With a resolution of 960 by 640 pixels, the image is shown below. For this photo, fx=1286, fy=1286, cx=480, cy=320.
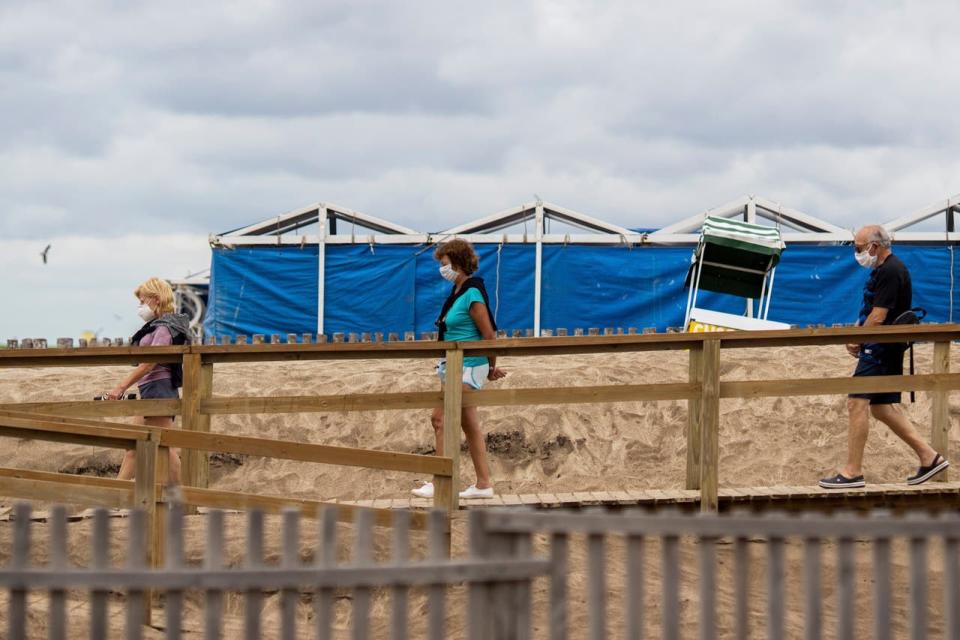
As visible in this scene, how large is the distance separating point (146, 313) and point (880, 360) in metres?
4.83

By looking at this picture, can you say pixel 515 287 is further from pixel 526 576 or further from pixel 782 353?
pixel 526 576

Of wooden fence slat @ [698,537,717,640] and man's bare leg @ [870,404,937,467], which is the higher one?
man's bare leg @ [870,404,937,467]

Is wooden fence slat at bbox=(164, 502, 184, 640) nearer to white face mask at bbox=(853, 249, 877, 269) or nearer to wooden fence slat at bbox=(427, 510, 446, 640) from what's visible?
wooden fence slat at bbox=(427, 510, 446, 640)

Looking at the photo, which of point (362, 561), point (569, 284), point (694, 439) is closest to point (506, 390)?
point (694, 439)

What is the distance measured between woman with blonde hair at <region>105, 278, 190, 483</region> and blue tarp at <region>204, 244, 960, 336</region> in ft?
32.3

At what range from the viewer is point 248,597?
352 centimetres

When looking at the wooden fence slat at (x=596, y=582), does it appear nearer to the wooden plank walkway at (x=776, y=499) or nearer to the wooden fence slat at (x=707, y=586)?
the wooden fence slat at (x=707, y=586)

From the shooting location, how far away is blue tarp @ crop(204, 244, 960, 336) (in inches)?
719

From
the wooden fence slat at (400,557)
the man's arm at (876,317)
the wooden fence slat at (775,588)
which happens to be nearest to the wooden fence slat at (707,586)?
the wooden fence slat at (775,588)

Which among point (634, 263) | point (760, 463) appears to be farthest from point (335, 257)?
point (760, 463)

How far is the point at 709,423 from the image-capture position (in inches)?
322

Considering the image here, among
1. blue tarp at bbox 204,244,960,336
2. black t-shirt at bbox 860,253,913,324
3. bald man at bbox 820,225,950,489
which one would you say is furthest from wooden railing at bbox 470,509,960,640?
blue tarp at bbox 204,244,960,336

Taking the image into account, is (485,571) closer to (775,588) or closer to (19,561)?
(775,588)

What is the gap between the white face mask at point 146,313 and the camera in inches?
339
